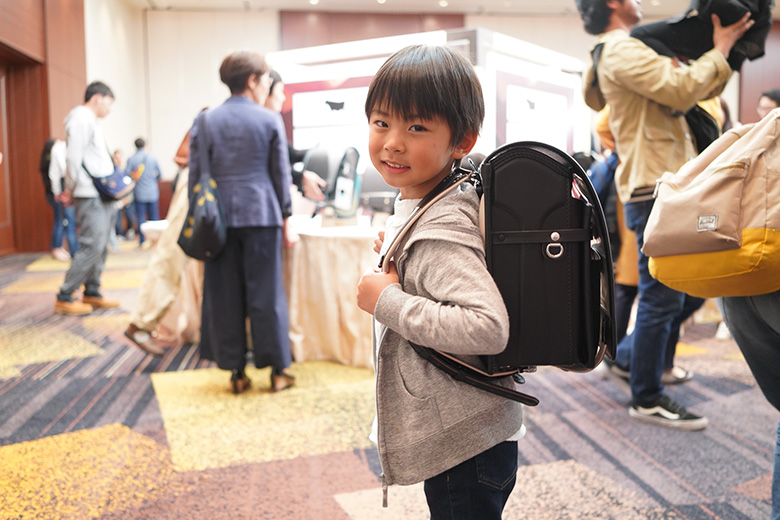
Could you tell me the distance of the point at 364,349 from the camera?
122 inches

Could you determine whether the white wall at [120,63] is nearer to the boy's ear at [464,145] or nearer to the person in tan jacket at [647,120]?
the person in tan jacket at [647,120]

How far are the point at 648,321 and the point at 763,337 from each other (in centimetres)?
103

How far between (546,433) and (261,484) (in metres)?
1.03

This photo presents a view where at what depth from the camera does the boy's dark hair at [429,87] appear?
2.74 ft

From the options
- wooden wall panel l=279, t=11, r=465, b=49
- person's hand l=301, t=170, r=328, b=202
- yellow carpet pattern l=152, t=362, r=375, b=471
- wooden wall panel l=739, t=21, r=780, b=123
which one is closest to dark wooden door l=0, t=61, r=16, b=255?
wooden wall panel l=279, t=11, r=465, b=49

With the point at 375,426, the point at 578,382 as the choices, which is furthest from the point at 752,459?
the point at 375,426

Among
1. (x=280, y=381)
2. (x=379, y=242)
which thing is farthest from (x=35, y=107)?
(x=379, y=242)

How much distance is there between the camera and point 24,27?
7.20 m

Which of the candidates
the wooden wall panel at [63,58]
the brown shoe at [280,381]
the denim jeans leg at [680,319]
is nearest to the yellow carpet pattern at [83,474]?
the brown shoe at [280,381]

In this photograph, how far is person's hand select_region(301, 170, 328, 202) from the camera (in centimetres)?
315

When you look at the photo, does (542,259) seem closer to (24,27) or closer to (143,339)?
(143,339)

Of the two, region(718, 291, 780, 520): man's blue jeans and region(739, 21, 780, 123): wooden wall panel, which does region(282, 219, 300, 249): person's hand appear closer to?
region(718, 291, 780, 520): man's blue jeans

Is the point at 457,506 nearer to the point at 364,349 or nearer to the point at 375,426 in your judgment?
the point at 375,426

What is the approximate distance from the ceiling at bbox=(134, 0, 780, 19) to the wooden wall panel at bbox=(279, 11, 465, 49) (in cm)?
10
